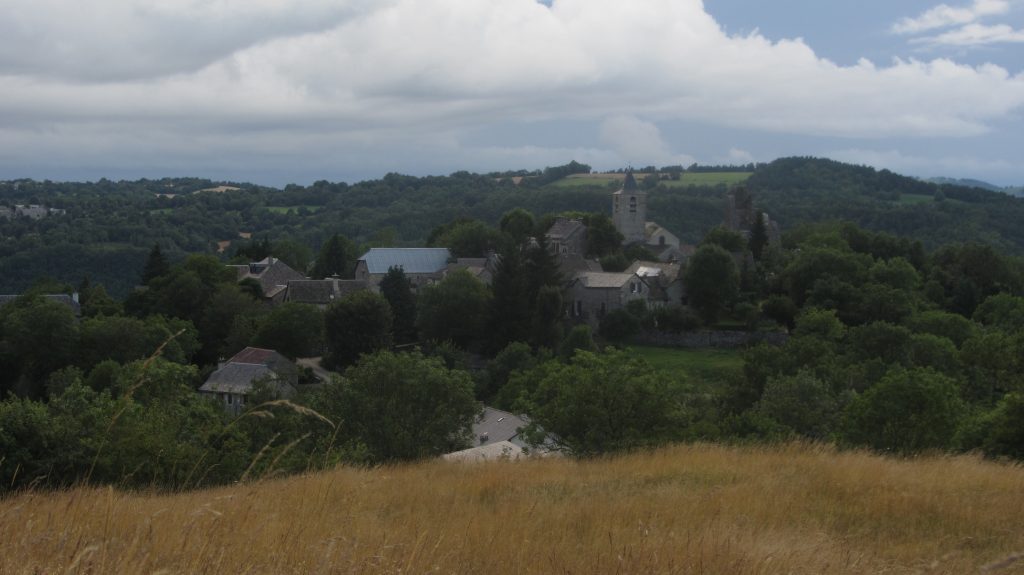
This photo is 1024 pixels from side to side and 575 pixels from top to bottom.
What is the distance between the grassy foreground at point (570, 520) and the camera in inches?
185

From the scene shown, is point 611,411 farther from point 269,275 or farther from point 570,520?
point 269,275

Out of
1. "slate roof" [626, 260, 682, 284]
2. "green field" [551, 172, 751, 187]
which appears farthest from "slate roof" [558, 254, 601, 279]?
"green field" [551, 172, 751, 187]

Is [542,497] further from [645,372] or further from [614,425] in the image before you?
[645,372]

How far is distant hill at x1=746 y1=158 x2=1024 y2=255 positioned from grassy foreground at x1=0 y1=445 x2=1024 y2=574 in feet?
357

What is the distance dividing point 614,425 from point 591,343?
26091 millimetres

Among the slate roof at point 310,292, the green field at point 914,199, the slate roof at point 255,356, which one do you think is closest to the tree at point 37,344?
the slate roof at point 255,356

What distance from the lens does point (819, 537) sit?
6.38 meters

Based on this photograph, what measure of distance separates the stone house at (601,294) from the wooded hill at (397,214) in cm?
3215

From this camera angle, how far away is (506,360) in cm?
4212

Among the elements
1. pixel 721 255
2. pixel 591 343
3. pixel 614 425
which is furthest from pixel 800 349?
pixel 614 425

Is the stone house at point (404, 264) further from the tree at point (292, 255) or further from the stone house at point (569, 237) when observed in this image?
the tree at point (292, 255)

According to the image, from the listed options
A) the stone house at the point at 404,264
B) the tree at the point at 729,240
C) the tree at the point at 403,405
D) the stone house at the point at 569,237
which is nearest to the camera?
the tree at the point at 403,405

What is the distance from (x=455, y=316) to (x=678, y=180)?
135 metres

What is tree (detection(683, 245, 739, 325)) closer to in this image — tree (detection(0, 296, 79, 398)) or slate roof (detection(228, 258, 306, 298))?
slate roof (detection(228, 258, 306, 298))
